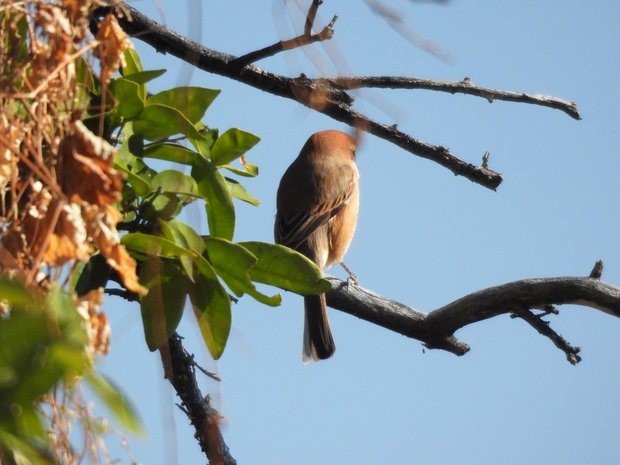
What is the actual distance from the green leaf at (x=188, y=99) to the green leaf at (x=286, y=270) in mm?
385

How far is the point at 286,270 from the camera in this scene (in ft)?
7.78

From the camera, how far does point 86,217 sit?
136 cm

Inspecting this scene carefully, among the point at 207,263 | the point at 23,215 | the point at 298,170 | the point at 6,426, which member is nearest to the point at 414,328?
the point at 207,263

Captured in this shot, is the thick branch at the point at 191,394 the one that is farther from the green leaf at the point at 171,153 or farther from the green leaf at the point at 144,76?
the green leaf at the point at 144,76

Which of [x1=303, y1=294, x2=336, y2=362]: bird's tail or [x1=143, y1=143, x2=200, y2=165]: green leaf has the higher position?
[x1=303, y1=294, x2=336, y2=362]: bird's tail

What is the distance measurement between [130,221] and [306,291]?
1.61 ft

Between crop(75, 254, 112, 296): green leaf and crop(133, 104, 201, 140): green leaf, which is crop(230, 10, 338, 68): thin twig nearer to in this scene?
crop(133, 104, 201, 140): green leaf

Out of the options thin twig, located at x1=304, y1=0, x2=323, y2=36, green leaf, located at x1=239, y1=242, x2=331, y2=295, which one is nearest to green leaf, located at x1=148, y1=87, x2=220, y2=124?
thin twig, located at x1=304, y1=0, x2=323, y2=36

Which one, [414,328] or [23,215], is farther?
[414,328]

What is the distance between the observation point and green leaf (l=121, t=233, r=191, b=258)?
2.02 metres

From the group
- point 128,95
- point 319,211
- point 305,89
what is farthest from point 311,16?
point 319,211

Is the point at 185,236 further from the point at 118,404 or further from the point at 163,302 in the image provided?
the point at 118,404

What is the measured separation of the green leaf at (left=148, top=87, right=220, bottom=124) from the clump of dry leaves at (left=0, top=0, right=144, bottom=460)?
1.74 feet

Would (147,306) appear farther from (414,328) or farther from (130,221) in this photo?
(414,328)
